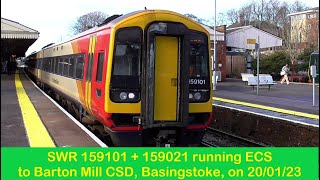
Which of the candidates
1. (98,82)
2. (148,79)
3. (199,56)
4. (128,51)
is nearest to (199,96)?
(199,56)

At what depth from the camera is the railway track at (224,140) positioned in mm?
11078

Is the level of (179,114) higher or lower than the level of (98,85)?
lower

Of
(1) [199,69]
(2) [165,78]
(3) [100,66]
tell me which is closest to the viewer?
(2) [165,78]

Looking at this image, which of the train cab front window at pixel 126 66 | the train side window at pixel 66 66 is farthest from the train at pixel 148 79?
the train side window at pixel 66 66

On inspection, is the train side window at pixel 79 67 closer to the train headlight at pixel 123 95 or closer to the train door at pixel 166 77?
the train headlight at pixel 123 95

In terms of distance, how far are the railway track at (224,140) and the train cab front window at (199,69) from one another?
11.8 feet

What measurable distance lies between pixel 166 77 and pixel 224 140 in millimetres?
5904

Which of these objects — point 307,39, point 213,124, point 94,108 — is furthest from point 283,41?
point 94,108

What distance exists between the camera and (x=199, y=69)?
7469 millimetres

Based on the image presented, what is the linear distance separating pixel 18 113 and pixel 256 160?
7746 mm

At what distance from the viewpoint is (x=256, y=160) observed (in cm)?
370

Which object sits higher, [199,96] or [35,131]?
[199,96]

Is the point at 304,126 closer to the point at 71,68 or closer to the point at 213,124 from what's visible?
the point at 213,124

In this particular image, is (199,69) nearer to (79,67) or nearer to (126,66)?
(126,66)
